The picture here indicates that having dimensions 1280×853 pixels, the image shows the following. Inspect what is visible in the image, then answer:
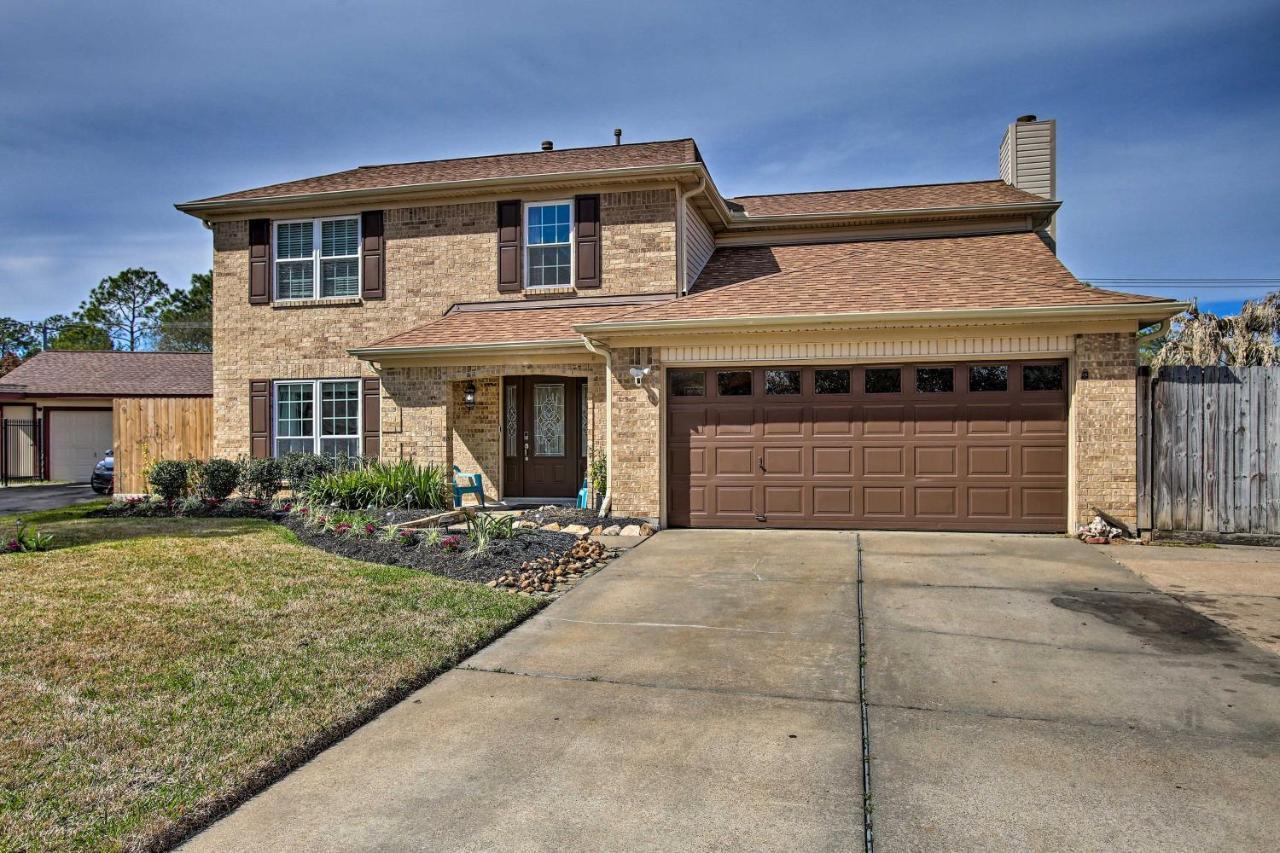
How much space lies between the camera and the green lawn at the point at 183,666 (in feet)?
10.7

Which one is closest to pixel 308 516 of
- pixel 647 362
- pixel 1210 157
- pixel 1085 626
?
pixel 647 362

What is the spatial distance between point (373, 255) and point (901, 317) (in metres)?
9.59

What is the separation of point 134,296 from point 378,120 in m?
52.7

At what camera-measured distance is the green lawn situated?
10.7 feet

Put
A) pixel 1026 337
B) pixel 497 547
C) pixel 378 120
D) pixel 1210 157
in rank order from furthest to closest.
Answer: pixel 1210 157 → pixel 378 120 → pixel 1026 337 → pixel 497 547

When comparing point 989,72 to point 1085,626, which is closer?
point 1085,626

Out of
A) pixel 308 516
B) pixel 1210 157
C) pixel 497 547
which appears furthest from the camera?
pixel 1210 157

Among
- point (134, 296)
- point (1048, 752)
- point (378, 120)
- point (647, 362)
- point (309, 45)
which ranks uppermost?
point (134, 296)

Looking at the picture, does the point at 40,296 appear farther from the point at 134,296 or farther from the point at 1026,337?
the point at 1026,337

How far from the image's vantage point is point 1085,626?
5898 mm

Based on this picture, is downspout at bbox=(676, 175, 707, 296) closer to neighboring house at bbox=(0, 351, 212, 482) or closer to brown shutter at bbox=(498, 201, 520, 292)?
brown shutter at bbox=(498, 201, 520, 292)

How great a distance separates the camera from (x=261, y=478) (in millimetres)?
13469

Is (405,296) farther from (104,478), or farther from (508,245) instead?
(104,478)

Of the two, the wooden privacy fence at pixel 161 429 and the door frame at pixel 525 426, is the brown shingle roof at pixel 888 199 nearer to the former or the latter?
the door frame at pixel 525 426
